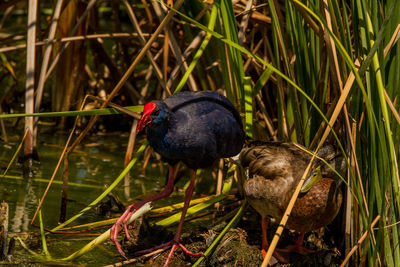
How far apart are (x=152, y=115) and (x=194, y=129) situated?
0.89 ft

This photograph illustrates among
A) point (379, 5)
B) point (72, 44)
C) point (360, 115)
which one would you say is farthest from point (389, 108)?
point (72, 44)

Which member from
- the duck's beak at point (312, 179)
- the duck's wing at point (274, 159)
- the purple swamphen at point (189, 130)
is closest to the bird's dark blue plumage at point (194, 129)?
the purple swamphen at point (189, 130)

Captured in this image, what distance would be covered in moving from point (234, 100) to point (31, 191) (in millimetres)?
1638

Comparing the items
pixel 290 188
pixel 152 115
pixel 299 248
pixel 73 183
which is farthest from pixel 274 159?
pixel 73 183

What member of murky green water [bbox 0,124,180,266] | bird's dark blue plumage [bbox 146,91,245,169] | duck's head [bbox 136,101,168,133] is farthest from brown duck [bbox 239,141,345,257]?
murky green water [bbox 0,124,180,266]

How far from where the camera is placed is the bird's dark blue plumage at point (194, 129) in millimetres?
3260

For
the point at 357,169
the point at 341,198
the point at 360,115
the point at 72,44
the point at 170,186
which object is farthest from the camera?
the point at 72,44

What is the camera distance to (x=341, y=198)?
3.38 metres

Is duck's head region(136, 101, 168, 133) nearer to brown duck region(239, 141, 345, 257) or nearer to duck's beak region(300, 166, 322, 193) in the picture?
brown duck region(239, 141, 345, 257)

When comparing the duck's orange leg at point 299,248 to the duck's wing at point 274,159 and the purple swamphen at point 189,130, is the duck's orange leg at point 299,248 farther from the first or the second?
the purple swamphen at point 189,130

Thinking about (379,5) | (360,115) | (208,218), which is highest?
(379,5)

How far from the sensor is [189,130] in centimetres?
329

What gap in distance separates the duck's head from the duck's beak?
0.84 meters

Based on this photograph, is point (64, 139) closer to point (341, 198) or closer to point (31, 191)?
point (31, 191)
